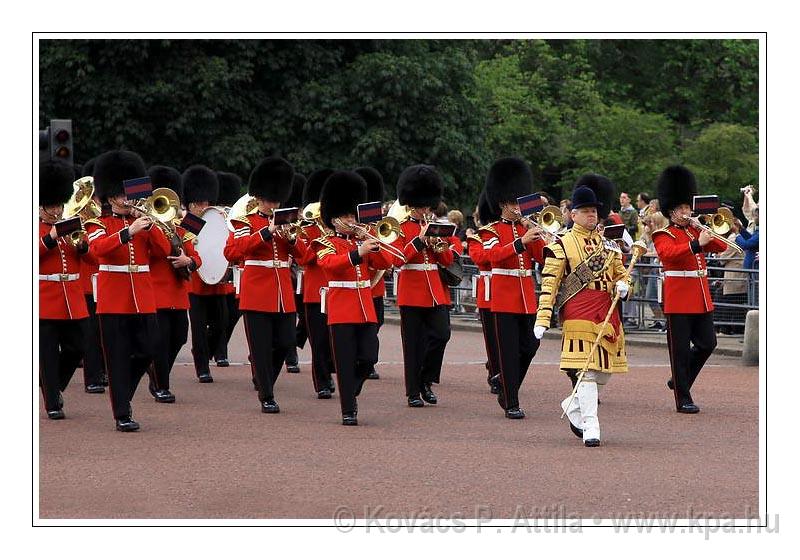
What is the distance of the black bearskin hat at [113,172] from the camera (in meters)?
10.3

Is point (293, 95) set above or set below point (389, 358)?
above

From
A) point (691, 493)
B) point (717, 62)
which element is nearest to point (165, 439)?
point (691, 493)

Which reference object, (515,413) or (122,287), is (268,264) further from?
(515,413)

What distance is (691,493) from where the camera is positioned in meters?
7.86

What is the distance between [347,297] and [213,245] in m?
2.92

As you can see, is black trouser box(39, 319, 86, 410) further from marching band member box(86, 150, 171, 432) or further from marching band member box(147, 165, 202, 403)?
marching band member box(147, 165, 202, 403)

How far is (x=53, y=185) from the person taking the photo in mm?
10336

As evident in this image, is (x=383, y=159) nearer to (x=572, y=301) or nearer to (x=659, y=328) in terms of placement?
(x=659, y=328)

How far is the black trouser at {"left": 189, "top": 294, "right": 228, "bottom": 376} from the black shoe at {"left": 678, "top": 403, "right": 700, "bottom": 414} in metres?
3.89

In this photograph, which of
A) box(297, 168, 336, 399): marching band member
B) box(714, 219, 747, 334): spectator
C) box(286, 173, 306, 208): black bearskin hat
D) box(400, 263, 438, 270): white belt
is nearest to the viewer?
box(400, 263, 438, 270): white belt

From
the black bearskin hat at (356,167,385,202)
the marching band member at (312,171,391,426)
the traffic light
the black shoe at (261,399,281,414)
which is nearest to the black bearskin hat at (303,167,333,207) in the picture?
the black bearskin hat at (356,167,385,202)

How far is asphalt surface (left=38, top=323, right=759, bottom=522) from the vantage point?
297 inches

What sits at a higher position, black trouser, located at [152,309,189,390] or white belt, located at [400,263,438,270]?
white belt, located at [400,263,438,270]

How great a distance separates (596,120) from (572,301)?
71.8ft
